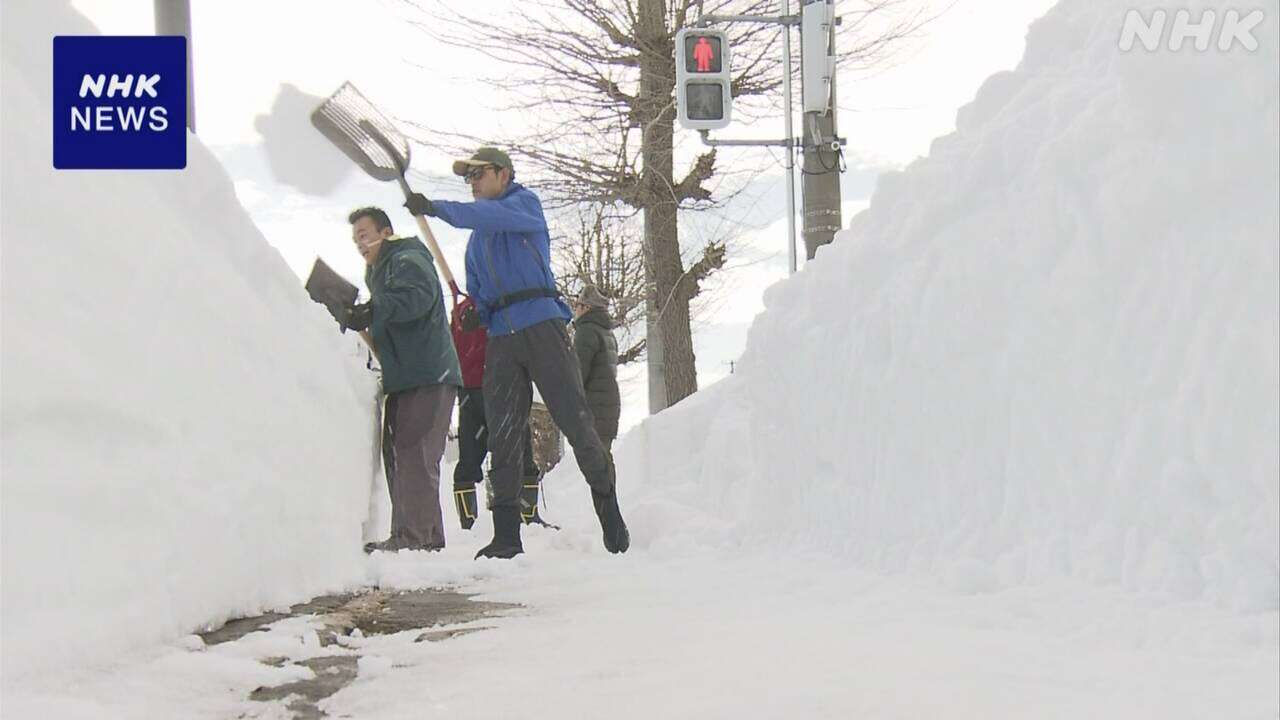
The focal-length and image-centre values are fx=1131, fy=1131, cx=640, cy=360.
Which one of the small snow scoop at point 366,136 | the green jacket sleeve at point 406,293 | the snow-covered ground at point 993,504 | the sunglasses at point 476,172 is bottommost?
the snow-covered ground at point 993,504

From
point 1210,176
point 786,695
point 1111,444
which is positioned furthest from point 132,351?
point 1210,176

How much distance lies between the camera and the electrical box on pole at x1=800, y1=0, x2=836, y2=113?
8383 millimetres

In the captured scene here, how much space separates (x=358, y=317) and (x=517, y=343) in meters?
0.79

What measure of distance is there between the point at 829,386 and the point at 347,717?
9.40 ft

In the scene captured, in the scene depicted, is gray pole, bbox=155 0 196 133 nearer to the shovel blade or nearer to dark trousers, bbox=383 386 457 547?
the shovel blade

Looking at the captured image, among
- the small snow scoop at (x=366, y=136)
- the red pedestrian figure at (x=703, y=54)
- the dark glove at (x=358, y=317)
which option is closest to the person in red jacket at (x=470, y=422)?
the small snow scoop at (x=366, y=136)

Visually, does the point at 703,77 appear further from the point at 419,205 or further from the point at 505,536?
the point at 505,536

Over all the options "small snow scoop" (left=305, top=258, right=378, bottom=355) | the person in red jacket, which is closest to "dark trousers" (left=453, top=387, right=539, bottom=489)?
the person in red jacket

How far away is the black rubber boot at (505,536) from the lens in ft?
16.5

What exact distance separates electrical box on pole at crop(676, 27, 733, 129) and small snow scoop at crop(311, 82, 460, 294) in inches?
136

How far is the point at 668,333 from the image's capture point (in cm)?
1381

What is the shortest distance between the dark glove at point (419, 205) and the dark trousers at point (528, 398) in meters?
0.69

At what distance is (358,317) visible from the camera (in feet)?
17.5

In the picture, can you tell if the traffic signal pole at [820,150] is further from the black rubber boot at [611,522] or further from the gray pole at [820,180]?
the black rubber boot at [611,522]
